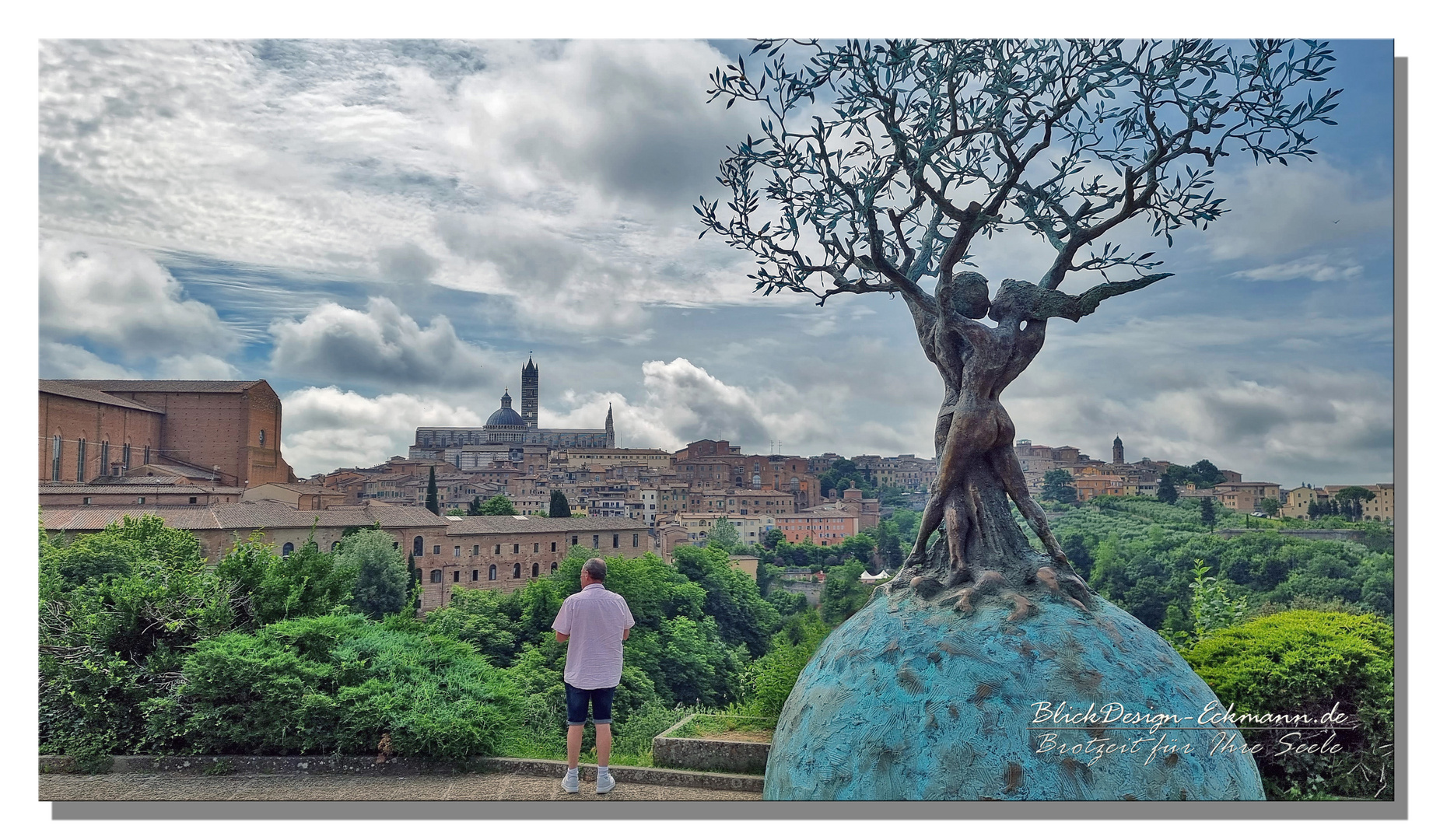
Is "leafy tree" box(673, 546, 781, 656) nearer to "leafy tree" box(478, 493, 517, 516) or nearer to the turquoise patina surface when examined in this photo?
"leafy tree" box(478, 493, 517, 516)

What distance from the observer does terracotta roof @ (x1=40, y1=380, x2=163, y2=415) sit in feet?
25.9

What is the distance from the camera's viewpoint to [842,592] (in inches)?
805

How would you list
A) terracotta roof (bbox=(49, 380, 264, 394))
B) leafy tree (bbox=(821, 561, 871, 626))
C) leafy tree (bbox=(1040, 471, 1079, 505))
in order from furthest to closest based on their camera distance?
leafy tree (bbox=(821, 561, 871, 626)) → leafy tree (bbox=(1040, 471, 1079, 505)) → terracotta roof (bbox=(49, 380, 264, 394))

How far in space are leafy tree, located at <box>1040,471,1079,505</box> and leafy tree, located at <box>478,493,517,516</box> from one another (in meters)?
17.5

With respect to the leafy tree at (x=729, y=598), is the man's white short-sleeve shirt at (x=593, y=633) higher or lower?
higher

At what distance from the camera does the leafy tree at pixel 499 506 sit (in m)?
26.3

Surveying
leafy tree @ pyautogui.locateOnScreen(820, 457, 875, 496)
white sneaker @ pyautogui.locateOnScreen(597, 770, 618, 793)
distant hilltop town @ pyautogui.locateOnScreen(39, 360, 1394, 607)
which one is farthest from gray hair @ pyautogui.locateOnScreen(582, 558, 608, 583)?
leafy tree @ pyautogui.locateOnScreen(820, 457, 875, 496)

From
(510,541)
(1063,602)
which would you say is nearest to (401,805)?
(1063,602)

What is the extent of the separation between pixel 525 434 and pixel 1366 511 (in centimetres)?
3426

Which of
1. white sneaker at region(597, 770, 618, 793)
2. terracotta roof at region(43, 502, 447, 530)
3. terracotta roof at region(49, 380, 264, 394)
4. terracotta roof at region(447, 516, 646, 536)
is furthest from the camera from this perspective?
terracotta roof at region(447, 516, 646, 536)

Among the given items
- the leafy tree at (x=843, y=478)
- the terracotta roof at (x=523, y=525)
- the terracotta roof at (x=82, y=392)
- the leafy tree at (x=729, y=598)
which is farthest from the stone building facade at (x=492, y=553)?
the terracotta roof at (x=82, y=392)

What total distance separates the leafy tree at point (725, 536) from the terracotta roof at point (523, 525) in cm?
410

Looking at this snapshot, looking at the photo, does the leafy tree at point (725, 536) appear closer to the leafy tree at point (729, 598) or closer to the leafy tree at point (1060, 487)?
the leafy tree at point (729, 598)

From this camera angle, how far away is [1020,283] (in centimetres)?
435
